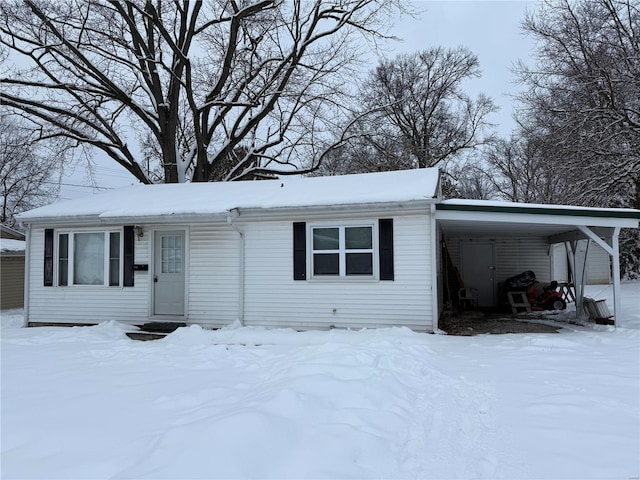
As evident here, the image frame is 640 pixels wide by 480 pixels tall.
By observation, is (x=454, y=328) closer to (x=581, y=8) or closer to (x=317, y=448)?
(x=317, y=448)

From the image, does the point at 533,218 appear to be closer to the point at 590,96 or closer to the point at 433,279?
the point at 433,279

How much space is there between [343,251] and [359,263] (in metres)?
0.41

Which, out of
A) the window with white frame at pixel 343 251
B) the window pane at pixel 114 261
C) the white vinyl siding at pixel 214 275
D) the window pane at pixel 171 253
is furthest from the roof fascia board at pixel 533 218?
the window pane at pixel 114 261

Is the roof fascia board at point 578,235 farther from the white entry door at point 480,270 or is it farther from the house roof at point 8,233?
the house roof at point 8,233

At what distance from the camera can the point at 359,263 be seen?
9.01 metres

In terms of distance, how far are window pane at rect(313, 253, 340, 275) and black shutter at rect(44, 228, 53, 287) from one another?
6497mm

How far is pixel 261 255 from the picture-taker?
9547mm

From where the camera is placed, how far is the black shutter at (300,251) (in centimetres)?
923

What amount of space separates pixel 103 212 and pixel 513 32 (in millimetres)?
17480

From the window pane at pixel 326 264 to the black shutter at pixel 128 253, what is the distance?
431cm

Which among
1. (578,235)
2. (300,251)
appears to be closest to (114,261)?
(300,251)

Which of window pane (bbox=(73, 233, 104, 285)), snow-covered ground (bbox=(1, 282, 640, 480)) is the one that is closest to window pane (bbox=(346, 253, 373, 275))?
snow-covered ground (bbox=(1, 282, 640, 480))

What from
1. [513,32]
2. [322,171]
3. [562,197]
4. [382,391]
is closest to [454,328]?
[382,391]

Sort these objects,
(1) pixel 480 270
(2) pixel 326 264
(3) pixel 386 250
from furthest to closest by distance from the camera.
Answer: (1) pixel 480 270
(2) pixel 326 264
(3) pixel 386 250
